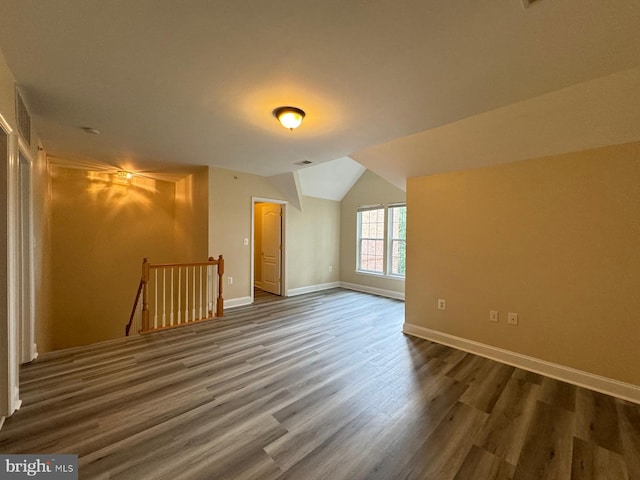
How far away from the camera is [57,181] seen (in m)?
4.71

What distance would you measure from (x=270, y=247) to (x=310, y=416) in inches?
182

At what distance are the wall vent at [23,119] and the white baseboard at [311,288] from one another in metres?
4.58

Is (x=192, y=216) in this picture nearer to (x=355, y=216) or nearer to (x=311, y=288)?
(x=311, y=288)

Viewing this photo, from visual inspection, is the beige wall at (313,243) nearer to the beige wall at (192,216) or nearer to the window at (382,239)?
the window at (382,239)

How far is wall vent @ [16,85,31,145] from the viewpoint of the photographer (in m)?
2.10

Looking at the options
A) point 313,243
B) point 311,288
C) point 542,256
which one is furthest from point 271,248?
point 542,256

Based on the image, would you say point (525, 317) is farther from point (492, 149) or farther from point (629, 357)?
point (492, 149)

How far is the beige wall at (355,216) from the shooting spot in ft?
19.1

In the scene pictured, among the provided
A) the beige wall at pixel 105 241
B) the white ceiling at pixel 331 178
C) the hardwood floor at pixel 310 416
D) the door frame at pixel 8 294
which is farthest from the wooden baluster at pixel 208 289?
the white ceiling at pixel 331 178

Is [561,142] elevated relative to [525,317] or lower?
elevated

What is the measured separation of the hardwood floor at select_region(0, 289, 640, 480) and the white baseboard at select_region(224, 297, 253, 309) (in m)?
1.62

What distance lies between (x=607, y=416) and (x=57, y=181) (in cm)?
798

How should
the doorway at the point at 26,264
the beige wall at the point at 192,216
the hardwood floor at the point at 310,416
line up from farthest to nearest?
1. the beige wall at the point at 192,216
2. the doorway at the point at 26,264
3. the hardwood floor at the point at 310,416

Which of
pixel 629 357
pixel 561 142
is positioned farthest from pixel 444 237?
pixel 629 357
